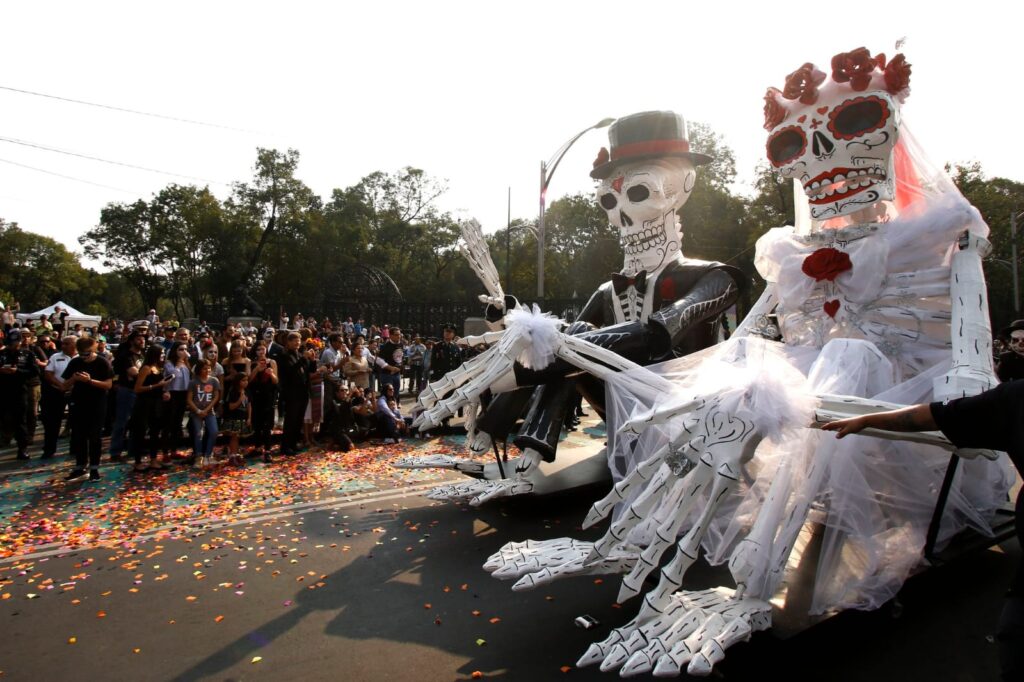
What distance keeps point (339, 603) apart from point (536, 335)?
2.00 meters

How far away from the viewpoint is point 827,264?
11.8 ft

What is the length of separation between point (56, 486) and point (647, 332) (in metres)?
6.32

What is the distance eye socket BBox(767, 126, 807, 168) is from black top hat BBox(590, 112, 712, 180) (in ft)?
3.19

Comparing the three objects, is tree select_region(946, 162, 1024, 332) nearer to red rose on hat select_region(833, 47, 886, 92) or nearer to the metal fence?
the metal fence

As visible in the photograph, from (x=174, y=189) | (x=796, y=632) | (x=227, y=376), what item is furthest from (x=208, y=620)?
(x=174, y=189)

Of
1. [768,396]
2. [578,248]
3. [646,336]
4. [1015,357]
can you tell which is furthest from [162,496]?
[578,248]

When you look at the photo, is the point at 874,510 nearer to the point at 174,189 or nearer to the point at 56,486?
the point at 56,486

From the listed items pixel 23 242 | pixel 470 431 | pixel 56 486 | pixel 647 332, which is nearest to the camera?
pixel 647 332

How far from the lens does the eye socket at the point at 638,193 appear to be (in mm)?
4832

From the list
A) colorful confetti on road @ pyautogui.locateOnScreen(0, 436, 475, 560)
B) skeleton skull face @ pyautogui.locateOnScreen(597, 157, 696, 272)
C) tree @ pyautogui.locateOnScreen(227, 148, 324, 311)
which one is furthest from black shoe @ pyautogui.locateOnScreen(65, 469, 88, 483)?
tree @ pyautogui.locateOnScreen(227, 148, 324, 311)

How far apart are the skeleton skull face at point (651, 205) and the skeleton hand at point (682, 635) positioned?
2.84 meters

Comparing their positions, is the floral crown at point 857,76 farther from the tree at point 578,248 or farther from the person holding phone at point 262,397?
the tree at point 578,248

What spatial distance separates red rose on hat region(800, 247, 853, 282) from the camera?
140 inches

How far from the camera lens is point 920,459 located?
3.05 m
